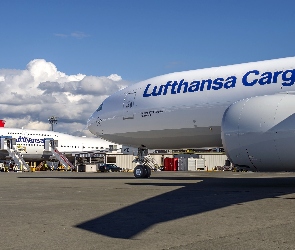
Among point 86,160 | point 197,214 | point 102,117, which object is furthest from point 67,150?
point 197,214

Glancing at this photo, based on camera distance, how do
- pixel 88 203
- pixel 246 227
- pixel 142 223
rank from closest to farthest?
1. pixel 246 227
2. pixel 142 223
3. pixel 88 203

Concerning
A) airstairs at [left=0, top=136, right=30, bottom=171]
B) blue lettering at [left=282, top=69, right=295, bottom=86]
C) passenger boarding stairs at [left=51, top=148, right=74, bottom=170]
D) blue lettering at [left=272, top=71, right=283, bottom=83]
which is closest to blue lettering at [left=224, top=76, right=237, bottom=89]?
blue lettering at [left=272, top=71, right=283, bottom=83]

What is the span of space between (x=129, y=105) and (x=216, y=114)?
280 inches

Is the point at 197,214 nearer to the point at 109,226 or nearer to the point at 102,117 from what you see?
the point at 109,226

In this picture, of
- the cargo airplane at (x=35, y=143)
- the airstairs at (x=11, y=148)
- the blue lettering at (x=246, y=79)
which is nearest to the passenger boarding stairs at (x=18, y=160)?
the airstairs at (x=11, y=148)

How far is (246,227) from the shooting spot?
10047 mm

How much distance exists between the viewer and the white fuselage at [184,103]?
22234mm

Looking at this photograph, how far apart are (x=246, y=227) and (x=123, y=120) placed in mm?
19718

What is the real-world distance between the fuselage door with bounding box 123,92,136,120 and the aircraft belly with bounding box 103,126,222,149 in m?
1.15

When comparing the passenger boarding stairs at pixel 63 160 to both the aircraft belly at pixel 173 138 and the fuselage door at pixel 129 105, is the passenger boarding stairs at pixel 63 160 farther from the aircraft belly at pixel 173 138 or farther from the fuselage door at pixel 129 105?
the fuselage door at pixel 129 105

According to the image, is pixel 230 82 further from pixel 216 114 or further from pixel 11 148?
pixel 11 148

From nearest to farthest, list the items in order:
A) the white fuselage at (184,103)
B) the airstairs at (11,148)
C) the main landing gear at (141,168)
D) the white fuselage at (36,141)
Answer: the white fuselage at (184,103), the main landing gear at (141,168), the airstairs at (11,148), the white fuselage at (36,141)

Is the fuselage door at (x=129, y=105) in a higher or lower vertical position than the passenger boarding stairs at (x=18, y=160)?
higher

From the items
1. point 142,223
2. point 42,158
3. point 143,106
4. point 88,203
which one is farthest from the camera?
point 42,158
